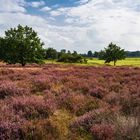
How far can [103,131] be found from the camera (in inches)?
296

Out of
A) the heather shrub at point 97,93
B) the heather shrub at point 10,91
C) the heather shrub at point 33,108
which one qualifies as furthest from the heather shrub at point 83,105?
the heather shrub at point 10,91

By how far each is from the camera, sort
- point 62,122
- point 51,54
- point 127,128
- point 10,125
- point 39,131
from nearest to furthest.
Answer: point 127,128
point 39,131
point 10,125
point 62,122
point 51,54

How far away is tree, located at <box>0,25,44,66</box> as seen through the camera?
56922 millimetres

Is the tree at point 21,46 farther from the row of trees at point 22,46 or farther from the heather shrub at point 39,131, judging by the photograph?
the heather shrub at point 39,131

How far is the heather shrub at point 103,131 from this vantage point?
24.0 ft

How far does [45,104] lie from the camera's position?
33.5 feet

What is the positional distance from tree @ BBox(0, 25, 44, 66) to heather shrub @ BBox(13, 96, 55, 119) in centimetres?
4662

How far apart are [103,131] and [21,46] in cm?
5036

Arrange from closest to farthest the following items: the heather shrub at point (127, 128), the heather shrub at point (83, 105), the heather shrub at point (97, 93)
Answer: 1. the heather shrub at point (127, 128)
2. the heather shrub at point (83, 105)
3. the heather shrub at point (97, 93)

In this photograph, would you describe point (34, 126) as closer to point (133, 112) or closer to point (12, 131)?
point (12, 131)

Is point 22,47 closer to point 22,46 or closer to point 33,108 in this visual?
→ point 22,46

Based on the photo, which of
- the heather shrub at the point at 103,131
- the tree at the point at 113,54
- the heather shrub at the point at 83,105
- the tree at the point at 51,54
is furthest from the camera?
the tree at the point at 51,54

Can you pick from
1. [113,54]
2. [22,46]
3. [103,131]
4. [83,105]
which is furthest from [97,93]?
[113,54]

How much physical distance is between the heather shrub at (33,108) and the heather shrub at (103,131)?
198cm
